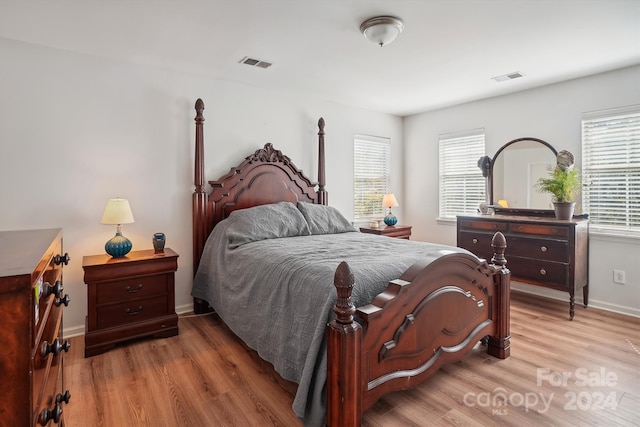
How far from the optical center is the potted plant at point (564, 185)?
3502mm

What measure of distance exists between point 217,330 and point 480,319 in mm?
2151

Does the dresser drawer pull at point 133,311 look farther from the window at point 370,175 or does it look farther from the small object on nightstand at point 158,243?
the window at point 370,175

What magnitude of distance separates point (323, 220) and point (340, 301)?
2.10 meters

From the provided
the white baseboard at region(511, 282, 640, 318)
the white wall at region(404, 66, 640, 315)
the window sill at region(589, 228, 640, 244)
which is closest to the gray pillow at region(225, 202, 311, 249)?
the white wall at region(404, 66, 640, 315)

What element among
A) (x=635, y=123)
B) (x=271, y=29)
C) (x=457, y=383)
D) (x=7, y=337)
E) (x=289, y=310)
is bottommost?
(x=457, y=383)

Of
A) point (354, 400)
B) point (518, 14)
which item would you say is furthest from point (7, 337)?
point (518, 14)

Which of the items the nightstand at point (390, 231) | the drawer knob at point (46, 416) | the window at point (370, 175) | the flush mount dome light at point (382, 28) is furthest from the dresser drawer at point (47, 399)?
the window at point (370, 175)

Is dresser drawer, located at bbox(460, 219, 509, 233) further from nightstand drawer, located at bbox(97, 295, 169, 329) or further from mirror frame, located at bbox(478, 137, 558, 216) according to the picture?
nightstand drawer, located at bbox(97, 295, 169, 329)

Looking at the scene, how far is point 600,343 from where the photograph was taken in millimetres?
2744

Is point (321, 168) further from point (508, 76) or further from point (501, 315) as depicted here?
point (501, 315)

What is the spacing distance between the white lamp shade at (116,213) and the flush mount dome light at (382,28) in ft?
7.60

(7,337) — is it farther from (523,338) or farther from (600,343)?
(600,343)

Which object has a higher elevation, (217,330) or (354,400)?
(354,400)

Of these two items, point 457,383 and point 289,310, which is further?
point 457,383
